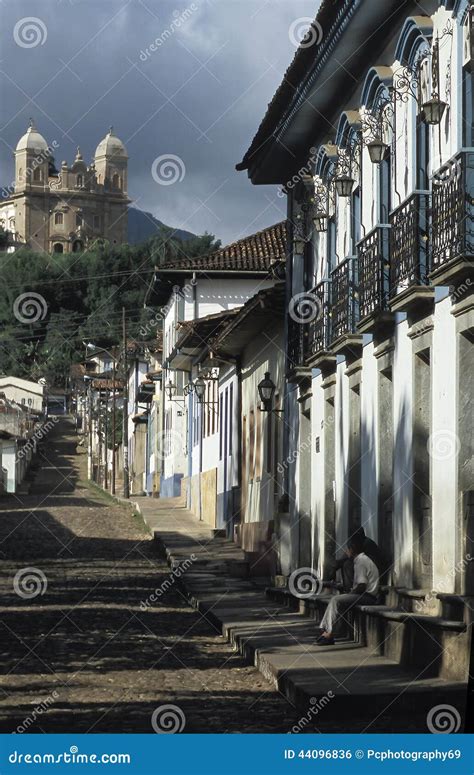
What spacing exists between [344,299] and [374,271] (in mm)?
1736

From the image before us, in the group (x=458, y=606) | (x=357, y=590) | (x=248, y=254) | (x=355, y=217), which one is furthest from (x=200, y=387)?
(x=458, y=606)

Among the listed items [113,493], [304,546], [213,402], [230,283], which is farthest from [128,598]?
[113,493]

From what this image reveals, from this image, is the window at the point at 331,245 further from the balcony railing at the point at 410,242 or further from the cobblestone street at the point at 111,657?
the cobblestone street at the point at 111,657

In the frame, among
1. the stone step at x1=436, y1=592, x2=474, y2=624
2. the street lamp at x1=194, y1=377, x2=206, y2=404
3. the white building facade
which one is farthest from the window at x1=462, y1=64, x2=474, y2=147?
the street lamp at x1=194, y1=377, x2=206, y2=404

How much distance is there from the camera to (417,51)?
13.5 metres

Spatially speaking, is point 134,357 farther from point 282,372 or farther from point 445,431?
point 445,431

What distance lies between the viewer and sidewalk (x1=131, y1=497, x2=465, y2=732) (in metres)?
10.3

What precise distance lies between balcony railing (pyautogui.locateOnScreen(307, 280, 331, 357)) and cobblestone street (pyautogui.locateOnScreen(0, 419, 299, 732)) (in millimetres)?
3656

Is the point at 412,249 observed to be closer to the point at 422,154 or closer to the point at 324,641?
the point at 422,154

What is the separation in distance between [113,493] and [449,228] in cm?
4418

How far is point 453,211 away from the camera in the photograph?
1148cm

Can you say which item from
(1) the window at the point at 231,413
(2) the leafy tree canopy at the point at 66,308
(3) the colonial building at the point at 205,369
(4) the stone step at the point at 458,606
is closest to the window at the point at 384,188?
(4) the stone step at the point at 458,606

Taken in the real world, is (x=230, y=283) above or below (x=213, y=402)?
above

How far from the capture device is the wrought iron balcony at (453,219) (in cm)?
1109
